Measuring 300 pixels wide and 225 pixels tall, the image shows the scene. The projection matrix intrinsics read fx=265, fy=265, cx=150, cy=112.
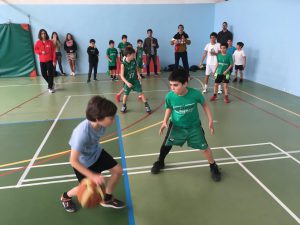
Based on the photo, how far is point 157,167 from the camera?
12.5ft

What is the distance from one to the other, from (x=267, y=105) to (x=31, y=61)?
10532mm

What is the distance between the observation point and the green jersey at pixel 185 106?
130 inches

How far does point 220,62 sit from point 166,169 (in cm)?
432

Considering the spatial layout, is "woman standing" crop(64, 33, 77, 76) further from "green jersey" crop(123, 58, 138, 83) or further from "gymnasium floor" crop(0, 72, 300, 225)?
"green jersey" crop(123, 58, 138, 83)

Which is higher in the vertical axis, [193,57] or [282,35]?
[282,35]

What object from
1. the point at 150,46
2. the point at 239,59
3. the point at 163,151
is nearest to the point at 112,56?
the point at 150,46

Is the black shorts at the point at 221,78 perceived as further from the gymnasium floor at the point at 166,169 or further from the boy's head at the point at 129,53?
the boy's head at the point at 129,53

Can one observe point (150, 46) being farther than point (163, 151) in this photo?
Yes

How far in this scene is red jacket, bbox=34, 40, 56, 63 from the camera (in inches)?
326

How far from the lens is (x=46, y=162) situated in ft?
13.5

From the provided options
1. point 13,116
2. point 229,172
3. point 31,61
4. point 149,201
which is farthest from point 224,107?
point 31,61

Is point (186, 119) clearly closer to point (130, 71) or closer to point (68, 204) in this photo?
point (68, 204)

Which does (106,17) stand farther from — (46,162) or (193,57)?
(46,162)

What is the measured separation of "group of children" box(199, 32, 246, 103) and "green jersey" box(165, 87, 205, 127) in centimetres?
414
